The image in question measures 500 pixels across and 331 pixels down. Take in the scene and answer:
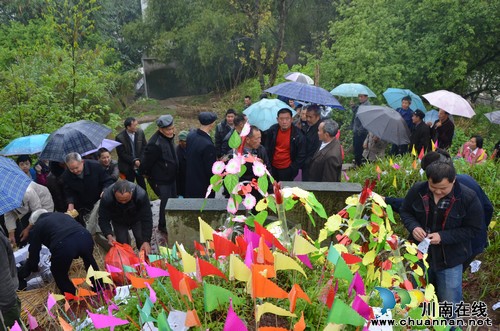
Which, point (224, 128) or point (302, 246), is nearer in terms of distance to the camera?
point (302, 246)

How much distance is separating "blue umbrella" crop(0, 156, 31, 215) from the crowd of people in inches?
12.7

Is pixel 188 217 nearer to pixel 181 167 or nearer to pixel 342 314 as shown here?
pixel 181 167

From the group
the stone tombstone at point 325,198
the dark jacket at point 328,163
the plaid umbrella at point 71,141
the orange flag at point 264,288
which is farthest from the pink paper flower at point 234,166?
the plaid umbrella at point 71,141

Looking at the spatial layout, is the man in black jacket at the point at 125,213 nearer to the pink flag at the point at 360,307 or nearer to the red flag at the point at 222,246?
the red flag at the point at 222,246

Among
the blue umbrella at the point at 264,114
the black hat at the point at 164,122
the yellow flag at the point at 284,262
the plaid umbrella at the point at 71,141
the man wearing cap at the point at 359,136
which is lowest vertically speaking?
the man wearing cap at the point at 359,136

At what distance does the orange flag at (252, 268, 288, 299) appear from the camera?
128cm

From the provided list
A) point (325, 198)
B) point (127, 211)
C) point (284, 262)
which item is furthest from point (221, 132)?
point (284, 262)

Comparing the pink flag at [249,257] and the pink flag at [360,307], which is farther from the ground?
the pink flag at [249,257]

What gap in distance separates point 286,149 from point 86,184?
85.7 inches

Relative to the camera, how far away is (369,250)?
76.0 inches

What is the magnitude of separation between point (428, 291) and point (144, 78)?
18.3 metres

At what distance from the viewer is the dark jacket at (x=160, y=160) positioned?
15.1 ft

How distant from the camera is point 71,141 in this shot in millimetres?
4672

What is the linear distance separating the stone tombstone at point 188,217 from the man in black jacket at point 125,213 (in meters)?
0.41
